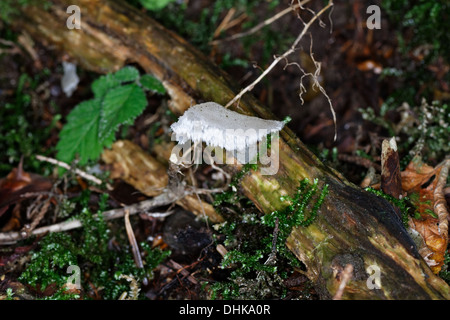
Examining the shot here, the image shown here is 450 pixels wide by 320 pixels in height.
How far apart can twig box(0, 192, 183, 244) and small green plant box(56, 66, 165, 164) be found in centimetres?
49

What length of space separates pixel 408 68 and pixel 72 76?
337cm

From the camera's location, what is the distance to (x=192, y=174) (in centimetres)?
298

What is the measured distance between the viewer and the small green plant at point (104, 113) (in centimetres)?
306

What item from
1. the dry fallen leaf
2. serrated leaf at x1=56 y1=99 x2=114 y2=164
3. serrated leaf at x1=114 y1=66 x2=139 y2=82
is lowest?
the dry fallen leaf

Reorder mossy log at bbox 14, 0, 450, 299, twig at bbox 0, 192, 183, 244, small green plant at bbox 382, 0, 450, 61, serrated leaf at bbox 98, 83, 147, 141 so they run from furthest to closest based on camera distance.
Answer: small green plant at bbox 382, 0, 450, 61 < serrated leaf at bbox 98, 83, 147, 141 < twig at bbox 0, 192, 183, 244 < mossy log at bbox 14, 0, 450, 299

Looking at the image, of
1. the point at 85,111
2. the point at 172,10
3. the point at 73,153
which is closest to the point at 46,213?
the point at 73,153

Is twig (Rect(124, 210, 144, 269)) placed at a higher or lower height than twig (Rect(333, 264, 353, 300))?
lower

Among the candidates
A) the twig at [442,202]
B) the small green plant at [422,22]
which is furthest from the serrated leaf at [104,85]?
the small green plant at [422,22]

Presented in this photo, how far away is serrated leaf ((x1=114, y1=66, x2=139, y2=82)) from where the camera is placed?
318cm

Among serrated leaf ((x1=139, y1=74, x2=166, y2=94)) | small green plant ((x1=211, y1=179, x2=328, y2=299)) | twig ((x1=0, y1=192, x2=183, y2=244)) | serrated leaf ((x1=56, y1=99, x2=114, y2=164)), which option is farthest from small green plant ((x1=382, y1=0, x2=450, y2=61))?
serrated leaf ((x1=56, y1=99, x2=114, y2=164))

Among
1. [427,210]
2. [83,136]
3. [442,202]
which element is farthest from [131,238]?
[442,202]

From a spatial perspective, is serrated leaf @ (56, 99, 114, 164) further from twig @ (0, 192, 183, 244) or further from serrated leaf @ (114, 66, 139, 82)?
twig @ (0, 192, 183, 244)

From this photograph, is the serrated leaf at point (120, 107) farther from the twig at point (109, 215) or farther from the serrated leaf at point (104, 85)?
the twig at point (109, 215)
